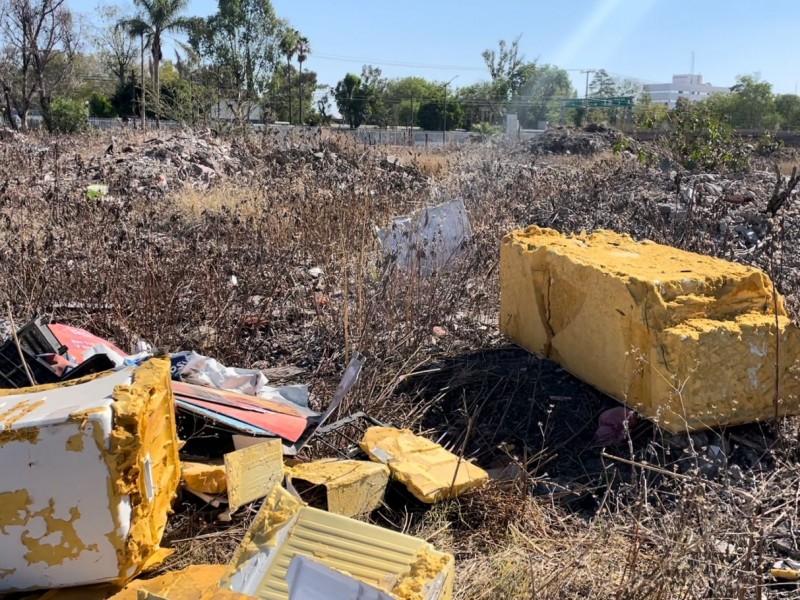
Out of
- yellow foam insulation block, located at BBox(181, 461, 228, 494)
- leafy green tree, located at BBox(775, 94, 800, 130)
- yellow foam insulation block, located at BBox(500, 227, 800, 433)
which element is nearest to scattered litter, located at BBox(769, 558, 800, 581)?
yellow foam insulation block, located at BBox(500, 227, 800, 433)

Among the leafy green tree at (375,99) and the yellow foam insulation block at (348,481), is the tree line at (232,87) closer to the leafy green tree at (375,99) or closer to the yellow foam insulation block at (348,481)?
Result: the leafy green tree at (375,99)

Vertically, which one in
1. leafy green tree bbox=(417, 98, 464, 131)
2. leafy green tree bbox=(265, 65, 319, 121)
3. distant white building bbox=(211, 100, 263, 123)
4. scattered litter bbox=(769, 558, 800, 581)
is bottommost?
scattered litter bbox=(769, 558, 800, 581)

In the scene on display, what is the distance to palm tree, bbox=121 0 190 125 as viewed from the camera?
3112 centimetres

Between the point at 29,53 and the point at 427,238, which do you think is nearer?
the point at 427,238

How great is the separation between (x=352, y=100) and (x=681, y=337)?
36.6 metres

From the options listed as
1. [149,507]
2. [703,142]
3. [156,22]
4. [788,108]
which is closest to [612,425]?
[149,507]

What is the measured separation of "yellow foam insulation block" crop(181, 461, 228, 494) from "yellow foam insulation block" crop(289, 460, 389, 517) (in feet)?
0.82

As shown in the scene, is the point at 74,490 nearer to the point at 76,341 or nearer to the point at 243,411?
the point at 243,411

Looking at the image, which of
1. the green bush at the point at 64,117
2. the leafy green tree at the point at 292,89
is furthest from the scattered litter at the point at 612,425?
the leafy green tree at the point at 292,89

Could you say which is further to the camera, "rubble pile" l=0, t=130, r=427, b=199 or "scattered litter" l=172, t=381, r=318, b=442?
"rubble pile" l=0, t=130, r=427, b=199

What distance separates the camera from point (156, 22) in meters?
31.5

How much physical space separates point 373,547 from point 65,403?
0.95 meters

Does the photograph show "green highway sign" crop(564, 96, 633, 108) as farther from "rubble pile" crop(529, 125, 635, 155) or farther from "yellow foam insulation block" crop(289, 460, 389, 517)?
"yellow foam insulation block" crop(289, 460, 389, 517)

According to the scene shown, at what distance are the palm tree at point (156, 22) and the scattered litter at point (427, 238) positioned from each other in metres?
29.1
